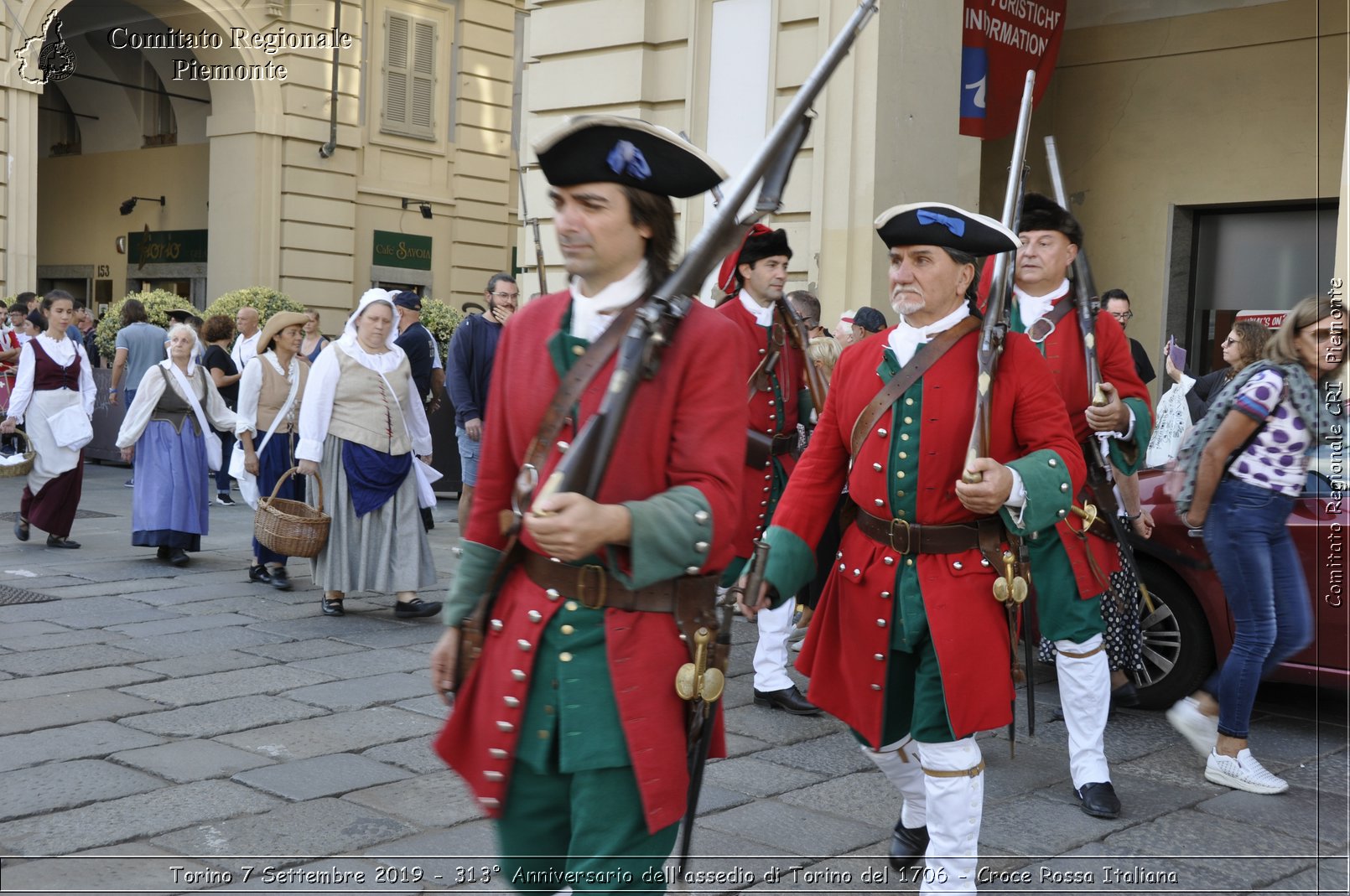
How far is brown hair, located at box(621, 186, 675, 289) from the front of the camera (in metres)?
2.62

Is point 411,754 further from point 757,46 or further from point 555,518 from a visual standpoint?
point 757,46

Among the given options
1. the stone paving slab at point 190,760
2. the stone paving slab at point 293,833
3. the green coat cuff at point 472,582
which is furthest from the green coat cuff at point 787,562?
the stone paving slab at point 190,760

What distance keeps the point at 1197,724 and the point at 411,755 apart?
284 cm

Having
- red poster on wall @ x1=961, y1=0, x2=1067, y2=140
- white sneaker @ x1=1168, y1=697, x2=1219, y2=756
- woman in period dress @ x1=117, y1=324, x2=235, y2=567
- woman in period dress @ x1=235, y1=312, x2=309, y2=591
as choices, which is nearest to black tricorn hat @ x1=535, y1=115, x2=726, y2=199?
white sneaker @ x1=1168, y1=697, x2=1219, y2=756

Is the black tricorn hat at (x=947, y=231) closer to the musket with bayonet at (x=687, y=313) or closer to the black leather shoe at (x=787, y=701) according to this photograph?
the musket with bayonet at (x=687, y=313)

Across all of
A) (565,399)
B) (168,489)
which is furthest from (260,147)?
(565,399)

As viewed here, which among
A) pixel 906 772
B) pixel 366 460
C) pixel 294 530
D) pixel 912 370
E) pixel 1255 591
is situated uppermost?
pixel 912 370

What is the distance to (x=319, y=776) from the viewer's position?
4.84m

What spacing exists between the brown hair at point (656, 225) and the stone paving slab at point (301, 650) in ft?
15.0

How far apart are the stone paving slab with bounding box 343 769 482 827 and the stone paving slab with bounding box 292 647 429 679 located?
1.69 meters

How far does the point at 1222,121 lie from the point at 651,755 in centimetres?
1014

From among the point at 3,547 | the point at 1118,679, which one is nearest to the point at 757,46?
the point at 1118,679

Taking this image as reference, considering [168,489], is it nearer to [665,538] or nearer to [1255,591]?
[1255,591]

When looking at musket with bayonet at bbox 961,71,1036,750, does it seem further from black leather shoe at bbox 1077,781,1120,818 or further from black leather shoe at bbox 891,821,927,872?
black leather shoe at bbox 1077,781,1120,818
